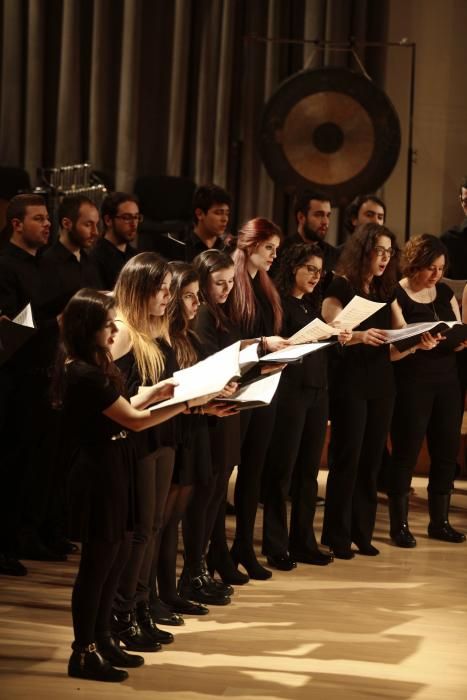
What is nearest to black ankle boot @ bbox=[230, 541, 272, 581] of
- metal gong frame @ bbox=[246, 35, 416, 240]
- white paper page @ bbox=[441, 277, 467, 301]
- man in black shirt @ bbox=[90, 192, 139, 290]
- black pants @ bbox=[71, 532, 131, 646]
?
black pants @ bbox=[71, 532, 131, 646]

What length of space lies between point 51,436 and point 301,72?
3.87 m

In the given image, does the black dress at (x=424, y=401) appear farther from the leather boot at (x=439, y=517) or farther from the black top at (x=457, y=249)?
the black top at (x=457, y=249)

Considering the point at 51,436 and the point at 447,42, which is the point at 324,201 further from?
the point at 447,42

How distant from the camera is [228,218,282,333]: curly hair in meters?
3.85

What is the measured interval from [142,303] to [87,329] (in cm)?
31

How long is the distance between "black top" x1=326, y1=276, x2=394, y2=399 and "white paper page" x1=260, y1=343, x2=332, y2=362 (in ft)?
2.39

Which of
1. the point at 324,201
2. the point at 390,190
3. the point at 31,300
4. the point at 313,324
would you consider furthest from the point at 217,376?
the point at 390,190

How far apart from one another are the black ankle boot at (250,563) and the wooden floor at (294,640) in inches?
1.6

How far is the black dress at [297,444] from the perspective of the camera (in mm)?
4035

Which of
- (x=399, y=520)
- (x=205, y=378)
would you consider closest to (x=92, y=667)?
(x=205, y=378)

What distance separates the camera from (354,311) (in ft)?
12.4

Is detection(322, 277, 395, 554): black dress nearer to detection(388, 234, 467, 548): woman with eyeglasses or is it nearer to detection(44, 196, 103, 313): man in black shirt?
detection(388, 234, 467, 548): woman with eyeglasses

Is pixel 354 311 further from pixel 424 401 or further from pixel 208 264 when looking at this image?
pixel 424 401

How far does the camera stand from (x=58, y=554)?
413 cm
